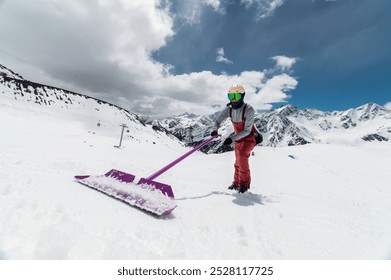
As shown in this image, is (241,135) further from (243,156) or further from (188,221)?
(188,221)

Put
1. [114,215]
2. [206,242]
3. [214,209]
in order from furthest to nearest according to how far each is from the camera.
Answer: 1. [214,209]
2. [114,215]
3. [206,242]

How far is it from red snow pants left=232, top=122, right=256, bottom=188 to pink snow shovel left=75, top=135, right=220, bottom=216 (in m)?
2.55

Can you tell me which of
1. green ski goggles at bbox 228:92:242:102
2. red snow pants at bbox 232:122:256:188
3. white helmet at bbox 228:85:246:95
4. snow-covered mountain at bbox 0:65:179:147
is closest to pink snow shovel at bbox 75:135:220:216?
red snow pants at bbox 232:122:256:188

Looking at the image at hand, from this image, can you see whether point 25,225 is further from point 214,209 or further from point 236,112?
point 236,112

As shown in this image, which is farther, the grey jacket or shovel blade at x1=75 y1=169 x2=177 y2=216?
the grey jacket

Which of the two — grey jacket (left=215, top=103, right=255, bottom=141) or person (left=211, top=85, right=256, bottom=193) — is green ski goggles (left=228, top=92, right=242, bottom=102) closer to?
person (left=211, top=85, right=256, bottom=193)

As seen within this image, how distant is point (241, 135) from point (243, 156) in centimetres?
66

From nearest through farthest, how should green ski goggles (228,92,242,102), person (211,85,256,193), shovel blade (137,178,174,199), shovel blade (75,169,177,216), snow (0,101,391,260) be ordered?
snow (0,101,391,260) < shovel blade (75,169,177,216) < shovel blade (137,178,174,199) < person (211,85,256,193) < green ski goggles (228,92,242,102)

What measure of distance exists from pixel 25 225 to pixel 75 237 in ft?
2.15

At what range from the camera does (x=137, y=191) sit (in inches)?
172

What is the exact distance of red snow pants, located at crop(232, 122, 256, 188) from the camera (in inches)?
247

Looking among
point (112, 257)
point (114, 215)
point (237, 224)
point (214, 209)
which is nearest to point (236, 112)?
point (214, 209)
